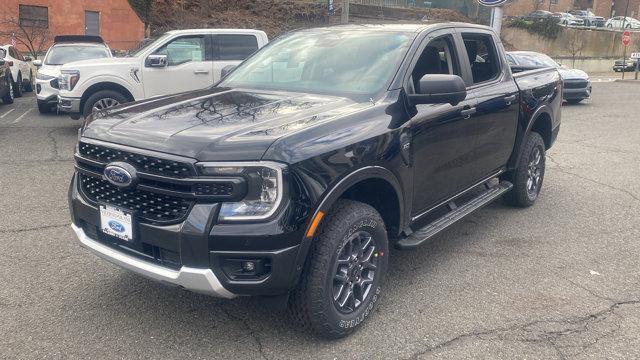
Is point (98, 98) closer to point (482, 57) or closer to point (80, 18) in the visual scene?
point (482, 57)

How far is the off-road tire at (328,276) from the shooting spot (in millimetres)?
3129

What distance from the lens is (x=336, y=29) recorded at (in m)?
4.71

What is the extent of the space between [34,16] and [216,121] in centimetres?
2698

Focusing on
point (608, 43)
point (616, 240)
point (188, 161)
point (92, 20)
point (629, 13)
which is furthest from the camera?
point (629, 13)

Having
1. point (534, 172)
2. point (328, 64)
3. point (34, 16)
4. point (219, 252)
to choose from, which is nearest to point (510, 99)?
point (534, 172)

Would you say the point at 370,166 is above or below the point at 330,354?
above

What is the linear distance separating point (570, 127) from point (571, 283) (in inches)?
344

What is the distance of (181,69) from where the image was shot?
389 inches

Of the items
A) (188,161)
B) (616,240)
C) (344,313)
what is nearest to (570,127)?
(616,240)

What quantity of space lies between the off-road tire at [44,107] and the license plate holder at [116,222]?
31.3 ft

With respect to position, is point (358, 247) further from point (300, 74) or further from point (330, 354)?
point (300, 74)

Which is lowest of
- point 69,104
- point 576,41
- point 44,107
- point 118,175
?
point 44,107

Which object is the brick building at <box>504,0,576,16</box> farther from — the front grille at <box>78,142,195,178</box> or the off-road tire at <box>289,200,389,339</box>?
the front grille at <box>78,142,195,178</box>

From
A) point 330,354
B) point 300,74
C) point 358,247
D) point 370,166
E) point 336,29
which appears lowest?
point 330,354
